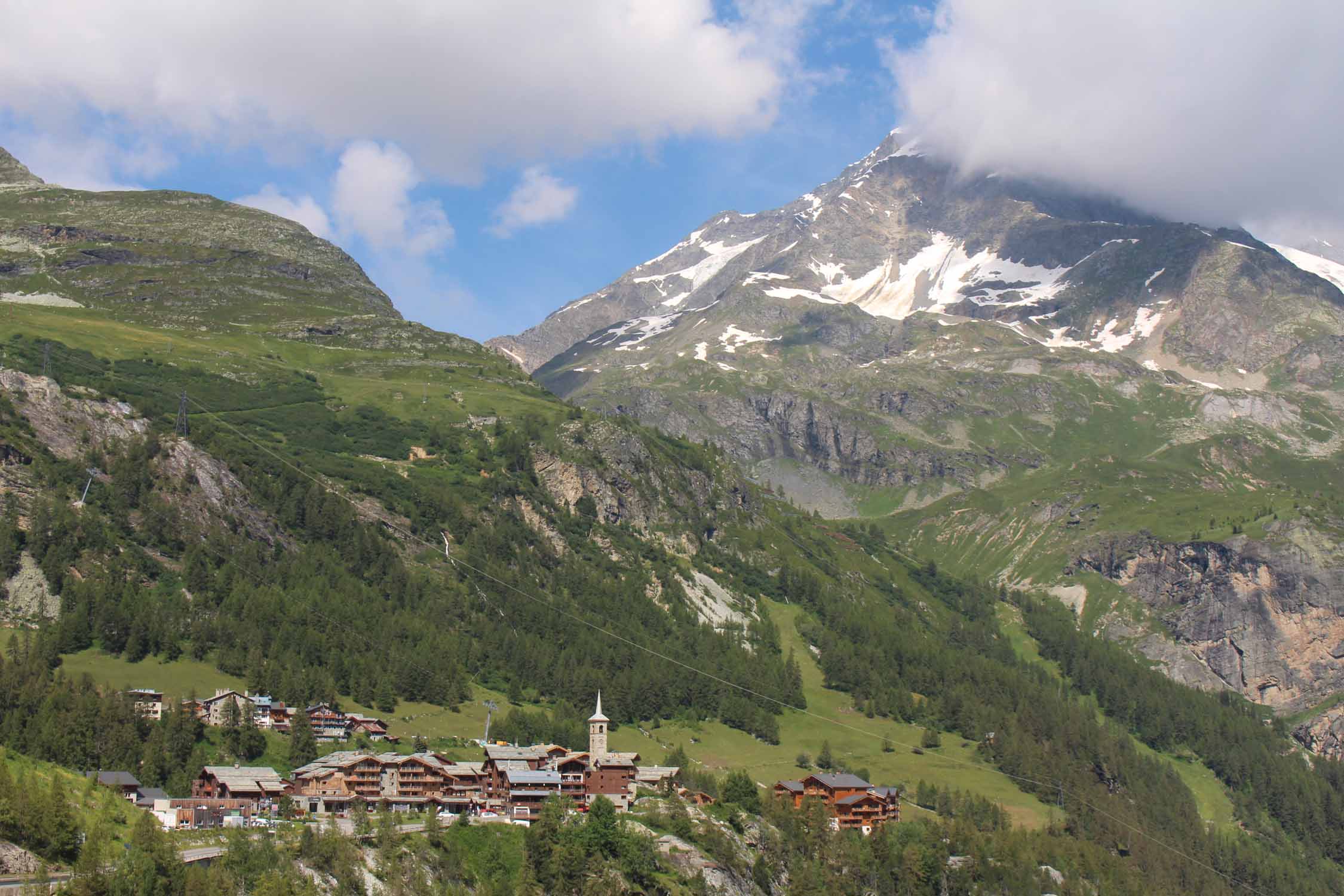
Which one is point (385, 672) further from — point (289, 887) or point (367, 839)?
point (289, 887)

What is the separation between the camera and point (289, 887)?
87.9m

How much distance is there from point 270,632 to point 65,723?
53009 mm

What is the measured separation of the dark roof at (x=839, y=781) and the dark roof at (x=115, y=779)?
86958 mm

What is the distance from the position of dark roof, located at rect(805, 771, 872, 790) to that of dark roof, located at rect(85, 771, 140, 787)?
285ft

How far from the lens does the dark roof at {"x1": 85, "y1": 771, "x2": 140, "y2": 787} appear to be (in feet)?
373

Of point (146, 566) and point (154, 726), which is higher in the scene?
point (146, 566)

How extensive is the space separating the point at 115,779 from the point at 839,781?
93.2m

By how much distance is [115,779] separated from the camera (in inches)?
4562

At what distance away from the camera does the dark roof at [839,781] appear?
173750mm

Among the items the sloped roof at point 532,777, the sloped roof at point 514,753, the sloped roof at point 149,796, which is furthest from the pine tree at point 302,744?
the sloped roof at point 532,777

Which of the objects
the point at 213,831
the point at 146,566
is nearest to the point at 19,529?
the point at 146,566

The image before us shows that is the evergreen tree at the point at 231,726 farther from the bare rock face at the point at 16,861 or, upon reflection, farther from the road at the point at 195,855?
the bare rock face at the point at 16,861

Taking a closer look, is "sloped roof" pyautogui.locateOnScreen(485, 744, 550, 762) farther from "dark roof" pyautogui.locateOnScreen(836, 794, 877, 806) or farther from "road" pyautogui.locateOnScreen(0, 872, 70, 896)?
"road" pyautogui.locateOnScreen(0, 872, 70, 896)

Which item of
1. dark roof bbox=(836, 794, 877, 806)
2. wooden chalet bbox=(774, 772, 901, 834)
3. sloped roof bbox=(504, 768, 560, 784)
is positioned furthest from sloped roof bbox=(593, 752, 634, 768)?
dark roof bbox=(836, 794, 877, 806)
